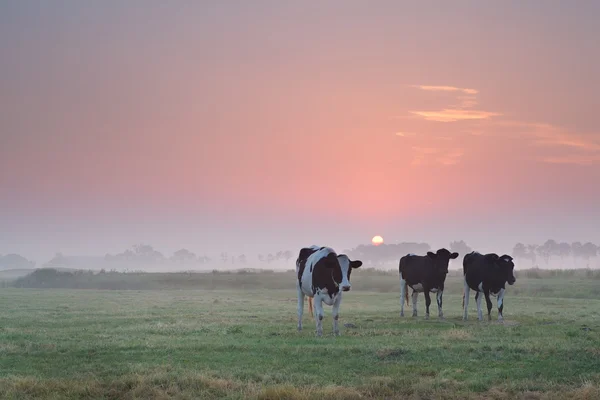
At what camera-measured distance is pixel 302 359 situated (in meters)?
17.5

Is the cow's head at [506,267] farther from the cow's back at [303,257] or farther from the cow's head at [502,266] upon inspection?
the cow's back at [303,257]

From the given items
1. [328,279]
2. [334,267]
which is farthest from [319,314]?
[334,267]

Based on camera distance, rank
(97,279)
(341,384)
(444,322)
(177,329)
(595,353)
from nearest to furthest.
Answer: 1. (341,384)
2. (595,353)
3. (177,329)
4. (444,322)
5. (97,279)

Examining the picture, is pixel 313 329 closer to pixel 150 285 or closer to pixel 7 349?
pixel 7 349

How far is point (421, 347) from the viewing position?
19172mm

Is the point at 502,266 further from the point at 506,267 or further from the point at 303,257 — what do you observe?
the point at 303,257

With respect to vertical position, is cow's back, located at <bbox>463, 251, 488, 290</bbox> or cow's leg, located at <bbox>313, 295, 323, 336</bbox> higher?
cow's back, located at <bbox>463, 251, 488, 290</bbox>

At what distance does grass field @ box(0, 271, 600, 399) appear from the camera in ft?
44.9

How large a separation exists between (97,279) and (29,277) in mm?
12136

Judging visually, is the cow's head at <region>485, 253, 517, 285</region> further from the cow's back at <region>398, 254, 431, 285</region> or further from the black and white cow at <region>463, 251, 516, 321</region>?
the cow's back at <region>398, 254, 431, 285</region>

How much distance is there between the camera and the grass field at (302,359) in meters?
13.7

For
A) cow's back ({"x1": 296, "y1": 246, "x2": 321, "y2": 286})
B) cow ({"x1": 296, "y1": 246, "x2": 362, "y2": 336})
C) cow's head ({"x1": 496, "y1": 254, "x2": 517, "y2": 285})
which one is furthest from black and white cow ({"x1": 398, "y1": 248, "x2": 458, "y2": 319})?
cow ({"x1": 296, "y1": 246, "x2": 362, "y2": 336})

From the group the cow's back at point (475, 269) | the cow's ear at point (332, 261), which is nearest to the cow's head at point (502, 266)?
the cow's back at point (475, 269)

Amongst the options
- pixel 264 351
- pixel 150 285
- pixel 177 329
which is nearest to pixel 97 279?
pixel 150 285
